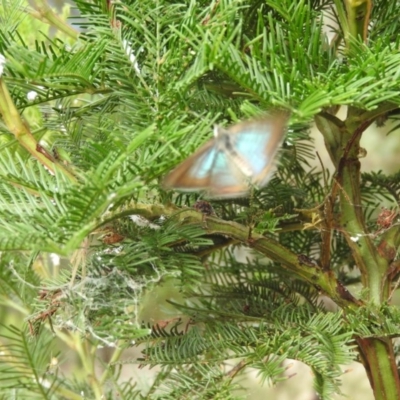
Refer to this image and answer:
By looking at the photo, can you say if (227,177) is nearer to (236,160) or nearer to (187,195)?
(236,160)

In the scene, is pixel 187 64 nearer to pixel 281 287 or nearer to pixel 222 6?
pixel 222 6

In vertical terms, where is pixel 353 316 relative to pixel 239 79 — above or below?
below

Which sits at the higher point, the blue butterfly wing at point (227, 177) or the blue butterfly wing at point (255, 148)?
the blue butterfly wing at point (255, 148)

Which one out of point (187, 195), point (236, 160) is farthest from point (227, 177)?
point (187, 195)

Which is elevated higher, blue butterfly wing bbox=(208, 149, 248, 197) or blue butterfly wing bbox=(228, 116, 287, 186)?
blue butterfly wing bbox=(228, 116, 287, 186)

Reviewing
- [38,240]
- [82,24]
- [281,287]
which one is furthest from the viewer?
[281,287]

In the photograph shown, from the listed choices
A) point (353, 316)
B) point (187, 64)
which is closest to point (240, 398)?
point (353, 316)

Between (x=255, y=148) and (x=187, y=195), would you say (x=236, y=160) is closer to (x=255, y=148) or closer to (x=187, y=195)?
(x=255, y=148)

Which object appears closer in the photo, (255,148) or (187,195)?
(255,148)
